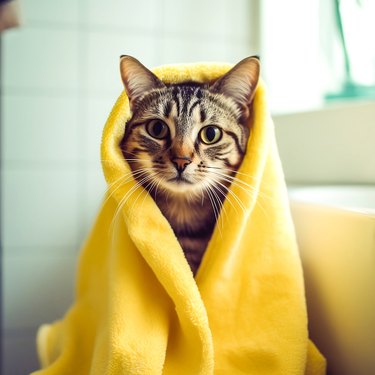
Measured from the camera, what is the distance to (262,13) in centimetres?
108

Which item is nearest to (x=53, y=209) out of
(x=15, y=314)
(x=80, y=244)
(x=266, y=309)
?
(x=80, y=244)

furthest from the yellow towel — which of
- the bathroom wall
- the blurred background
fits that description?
the bathroom wall

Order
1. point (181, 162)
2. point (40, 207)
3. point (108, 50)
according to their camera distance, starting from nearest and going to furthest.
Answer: point (181, 162) < point (108, 50) < point (40, 207)

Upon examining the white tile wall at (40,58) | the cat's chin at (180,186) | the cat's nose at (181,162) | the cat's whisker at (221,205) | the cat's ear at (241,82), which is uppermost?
the white tile wall at (40,58)

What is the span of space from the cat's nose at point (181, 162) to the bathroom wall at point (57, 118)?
523mm

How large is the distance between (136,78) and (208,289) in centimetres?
36

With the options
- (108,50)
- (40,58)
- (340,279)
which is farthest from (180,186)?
(40,58)

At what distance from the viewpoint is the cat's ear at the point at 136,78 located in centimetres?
62

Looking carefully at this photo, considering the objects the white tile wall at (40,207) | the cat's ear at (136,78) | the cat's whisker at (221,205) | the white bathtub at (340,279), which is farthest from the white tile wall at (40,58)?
the white bathtub at (340,279)

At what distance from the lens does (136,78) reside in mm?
632

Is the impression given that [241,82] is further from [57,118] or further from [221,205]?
[57,118]

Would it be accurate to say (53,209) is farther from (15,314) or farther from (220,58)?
(220,58)

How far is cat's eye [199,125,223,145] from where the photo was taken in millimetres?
646

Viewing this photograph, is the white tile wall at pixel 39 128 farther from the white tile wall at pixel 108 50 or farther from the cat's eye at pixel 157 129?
the cat's eye at pixel 157 129
